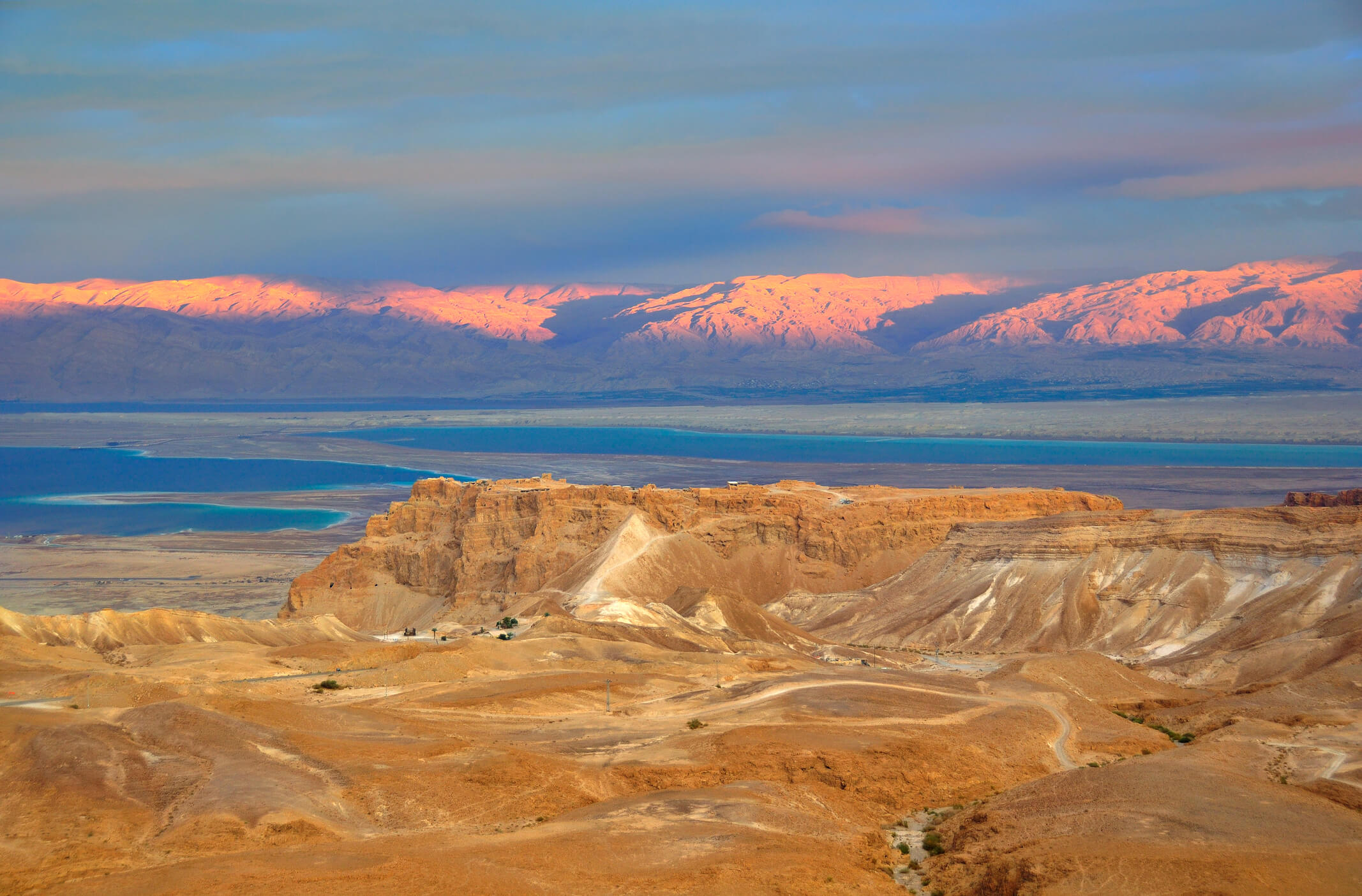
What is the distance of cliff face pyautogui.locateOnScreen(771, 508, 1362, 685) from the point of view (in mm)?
67500

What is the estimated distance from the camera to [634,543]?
91.4 meters

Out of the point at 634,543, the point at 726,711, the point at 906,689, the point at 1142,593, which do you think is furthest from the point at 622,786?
the point at 634,543

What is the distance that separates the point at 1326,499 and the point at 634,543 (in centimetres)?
5350

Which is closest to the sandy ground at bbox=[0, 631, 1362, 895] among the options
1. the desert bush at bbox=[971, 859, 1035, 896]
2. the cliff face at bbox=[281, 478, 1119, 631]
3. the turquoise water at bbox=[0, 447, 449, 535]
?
the desert bush at bbox=[971, 859, 1035, 896]

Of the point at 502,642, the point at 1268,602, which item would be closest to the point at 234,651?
the point at 502,642

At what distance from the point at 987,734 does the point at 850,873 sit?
16.3m

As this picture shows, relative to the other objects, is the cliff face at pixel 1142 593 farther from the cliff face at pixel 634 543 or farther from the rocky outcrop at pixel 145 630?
the rocky outcrop at pixel 145 630

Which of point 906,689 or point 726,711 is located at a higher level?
point 726,711

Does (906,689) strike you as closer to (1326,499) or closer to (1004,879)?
(1004,879)

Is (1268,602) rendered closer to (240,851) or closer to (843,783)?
(843,783)

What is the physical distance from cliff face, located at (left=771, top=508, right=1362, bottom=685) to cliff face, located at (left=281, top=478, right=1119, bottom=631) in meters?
8.38

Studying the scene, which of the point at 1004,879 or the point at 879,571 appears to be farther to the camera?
the point at 879,571

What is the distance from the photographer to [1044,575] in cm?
7931

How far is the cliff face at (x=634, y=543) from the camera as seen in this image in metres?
91.7
